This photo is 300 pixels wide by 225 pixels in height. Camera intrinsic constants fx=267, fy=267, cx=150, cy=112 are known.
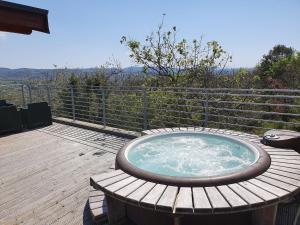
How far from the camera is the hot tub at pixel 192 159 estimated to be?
2451mm

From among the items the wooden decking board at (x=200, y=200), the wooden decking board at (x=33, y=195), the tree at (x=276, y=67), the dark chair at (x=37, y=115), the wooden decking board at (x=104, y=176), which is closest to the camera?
the wooden decking board at (x=200, y=200)

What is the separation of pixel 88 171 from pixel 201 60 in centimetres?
612

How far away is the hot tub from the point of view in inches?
96.5

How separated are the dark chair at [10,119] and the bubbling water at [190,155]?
4.23 metres

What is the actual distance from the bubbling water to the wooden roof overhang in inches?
67.0

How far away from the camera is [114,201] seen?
261 centimetres

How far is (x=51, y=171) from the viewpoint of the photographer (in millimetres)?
4086

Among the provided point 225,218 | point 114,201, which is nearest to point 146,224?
point 114,201

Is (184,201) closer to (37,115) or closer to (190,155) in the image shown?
(190,155)

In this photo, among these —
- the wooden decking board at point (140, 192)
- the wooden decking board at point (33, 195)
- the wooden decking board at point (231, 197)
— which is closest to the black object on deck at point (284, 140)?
the wooden decking board at point (231, 197)

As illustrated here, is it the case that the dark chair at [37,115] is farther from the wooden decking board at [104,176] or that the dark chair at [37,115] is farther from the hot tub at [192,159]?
the wooden decking board at [104,176]

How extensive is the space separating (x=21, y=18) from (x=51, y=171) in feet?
7.89

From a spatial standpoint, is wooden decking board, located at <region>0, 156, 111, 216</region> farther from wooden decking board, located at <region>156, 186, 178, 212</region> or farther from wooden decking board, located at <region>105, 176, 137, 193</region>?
wooden decking board, located at <region>156, 186, 178, 212</region>

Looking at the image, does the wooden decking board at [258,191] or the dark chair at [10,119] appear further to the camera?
the dark chair at [10,119]
